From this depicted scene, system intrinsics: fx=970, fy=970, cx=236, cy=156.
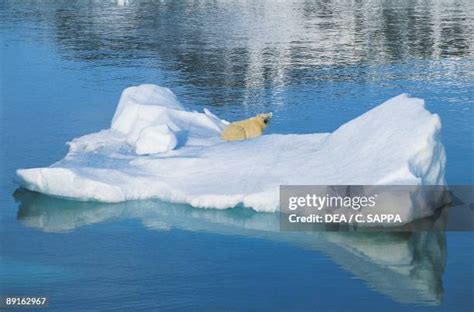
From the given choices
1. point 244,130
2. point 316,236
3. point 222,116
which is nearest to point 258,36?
point 222,116

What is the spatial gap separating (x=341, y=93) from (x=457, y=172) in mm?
10421

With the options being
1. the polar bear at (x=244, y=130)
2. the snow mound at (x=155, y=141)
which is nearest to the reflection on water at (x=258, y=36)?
the polar bear at (x=244, y=130)

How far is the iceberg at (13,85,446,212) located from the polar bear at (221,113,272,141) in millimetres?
337

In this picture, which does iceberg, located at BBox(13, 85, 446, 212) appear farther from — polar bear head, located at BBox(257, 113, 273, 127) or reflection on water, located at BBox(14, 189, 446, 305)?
polar bear head, located at BBox(257, 113, 273, 127)

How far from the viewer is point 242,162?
24062mm

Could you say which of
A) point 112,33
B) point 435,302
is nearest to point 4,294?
point 435,302

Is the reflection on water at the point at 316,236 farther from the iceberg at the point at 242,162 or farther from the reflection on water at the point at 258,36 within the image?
the reflection on water at the point at 258,36

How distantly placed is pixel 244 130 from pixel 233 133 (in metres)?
0.46

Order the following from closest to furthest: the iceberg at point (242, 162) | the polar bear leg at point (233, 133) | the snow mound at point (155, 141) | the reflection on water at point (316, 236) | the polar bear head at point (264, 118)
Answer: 1. the reflection on water at point (316, 236)
2. the iceberg at point (242, 162)
3. the snow mound at point (155, 141)
4. the polar bear leg at point (233, 133)
5. the polar bear head at point (264, 118)

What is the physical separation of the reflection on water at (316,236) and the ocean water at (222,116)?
44 mm

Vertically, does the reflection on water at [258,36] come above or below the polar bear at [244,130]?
below

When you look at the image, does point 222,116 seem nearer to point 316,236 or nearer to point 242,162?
point 242,162

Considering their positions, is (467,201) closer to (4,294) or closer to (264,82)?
(4,294)

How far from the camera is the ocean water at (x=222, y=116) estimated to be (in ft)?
61.6
